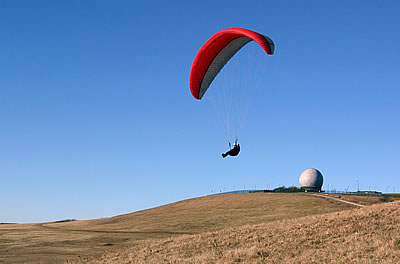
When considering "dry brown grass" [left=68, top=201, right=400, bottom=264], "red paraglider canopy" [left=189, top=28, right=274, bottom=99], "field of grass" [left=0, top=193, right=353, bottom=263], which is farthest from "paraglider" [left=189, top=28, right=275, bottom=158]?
"field of grass" [left=0, top=193, right=353, bottom=263]

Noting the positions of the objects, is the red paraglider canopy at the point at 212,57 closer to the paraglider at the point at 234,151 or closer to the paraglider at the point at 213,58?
the paraglider at the point at 213,58

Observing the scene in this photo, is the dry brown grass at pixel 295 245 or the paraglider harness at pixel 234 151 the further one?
the paraglider harness at pixel 234 151

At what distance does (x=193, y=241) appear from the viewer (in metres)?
29.3

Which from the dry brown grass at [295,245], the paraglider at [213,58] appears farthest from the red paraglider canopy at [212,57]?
the dry brown grass at [295,245]

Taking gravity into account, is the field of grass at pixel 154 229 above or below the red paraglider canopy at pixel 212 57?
below

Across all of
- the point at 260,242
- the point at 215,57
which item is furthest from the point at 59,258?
the point at 215,57

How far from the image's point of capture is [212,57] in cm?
3017

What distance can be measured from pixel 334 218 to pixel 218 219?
23223mm

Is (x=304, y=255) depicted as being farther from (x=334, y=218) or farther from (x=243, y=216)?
(x=243, y=216)

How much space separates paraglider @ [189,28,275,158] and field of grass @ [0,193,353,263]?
1085cm

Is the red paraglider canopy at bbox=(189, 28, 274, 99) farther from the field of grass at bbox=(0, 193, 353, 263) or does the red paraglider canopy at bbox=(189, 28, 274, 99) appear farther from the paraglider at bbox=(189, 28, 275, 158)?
the field of grass at bbox=(0, 193, 353, 263)

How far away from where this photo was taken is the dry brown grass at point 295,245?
19.2 m

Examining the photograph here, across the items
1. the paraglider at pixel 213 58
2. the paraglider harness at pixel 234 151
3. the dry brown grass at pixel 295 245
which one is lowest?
the dry brown grass at pixel 295 245

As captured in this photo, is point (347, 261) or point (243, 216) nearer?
point (347, 261)
